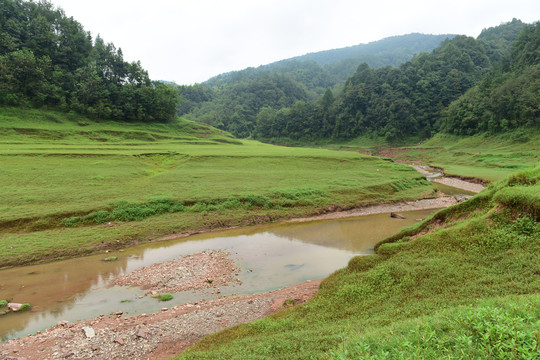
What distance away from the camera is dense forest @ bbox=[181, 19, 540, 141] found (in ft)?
Answer: 244

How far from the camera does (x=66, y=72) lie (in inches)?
2785

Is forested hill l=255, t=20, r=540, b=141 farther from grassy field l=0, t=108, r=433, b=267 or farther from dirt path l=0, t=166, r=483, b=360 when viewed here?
dirt path l=0, t=166, r=483, b=360

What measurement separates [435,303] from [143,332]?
9478 mm

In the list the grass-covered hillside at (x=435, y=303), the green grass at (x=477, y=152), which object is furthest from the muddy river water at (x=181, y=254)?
the green grass at (x=477, y=152)

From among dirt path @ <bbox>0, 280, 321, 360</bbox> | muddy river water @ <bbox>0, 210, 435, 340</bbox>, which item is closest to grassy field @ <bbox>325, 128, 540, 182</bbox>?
muddy river water @ <bbox>0, 210, 435, 340</bbox>

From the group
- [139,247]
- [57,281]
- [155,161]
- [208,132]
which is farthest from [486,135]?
[57,281]

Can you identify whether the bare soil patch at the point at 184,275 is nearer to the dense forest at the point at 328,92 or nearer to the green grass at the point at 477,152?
the green grass at the point at 477,152

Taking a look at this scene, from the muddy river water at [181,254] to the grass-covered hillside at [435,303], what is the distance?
15.2ft

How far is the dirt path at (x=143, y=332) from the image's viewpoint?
9.05 meters

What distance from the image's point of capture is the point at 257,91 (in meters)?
178

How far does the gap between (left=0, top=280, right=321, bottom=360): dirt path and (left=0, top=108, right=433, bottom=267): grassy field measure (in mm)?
8909

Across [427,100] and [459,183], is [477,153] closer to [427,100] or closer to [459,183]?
[459,183]

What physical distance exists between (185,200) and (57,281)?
11436mm

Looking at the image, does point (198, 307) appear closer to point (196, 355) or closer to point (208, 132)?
point (196, 355)
